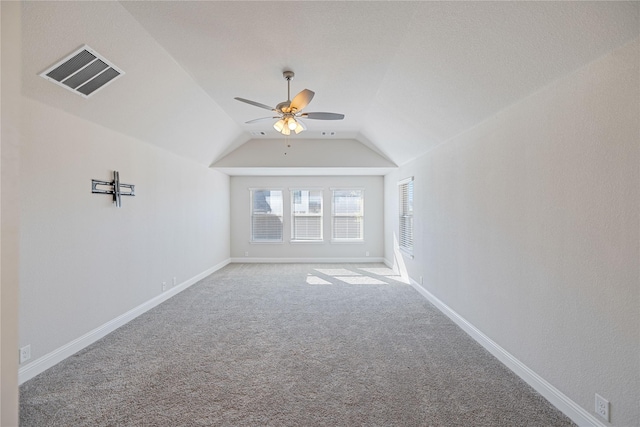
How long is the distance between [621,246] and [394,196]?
516 centimetres

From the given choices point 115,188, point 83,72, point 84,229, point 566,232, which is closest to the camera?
point 566,232

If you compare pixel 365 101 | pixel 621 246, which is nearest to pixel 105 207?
pixel 365 101

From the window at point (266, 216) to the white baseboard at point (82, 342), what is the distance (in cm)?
332

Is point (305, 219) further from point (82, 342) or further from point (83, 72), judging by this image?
point (83, 72)

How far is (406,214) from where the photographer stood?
20.1ft

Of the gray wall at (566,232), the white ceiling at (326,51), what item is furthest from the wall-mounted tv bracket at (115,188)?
the gray wall at (566,232)

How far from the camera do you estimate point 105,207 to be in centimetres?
339

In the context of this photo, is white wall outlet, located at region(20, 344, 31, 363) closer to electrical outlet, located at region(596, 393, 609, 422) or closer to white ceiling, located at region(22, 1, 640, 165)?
white ceiling, located at region(22, 1, 640, 165)

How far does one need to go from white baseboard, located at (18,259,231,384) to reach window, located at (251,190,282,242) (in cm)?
332

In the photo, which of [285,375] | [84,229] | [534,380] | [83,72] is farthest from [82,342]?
[534,380]

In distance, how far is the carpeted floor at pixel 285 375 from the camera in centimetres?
206

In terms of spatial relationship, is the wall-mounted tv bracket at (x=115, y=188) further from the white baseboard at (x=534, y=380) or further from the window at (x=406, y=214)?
the window at (x=406, y=214)

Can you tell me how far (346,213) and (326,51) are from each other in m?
5.42

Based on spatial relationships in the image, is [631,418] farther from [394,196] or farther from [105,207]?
[394,196]
